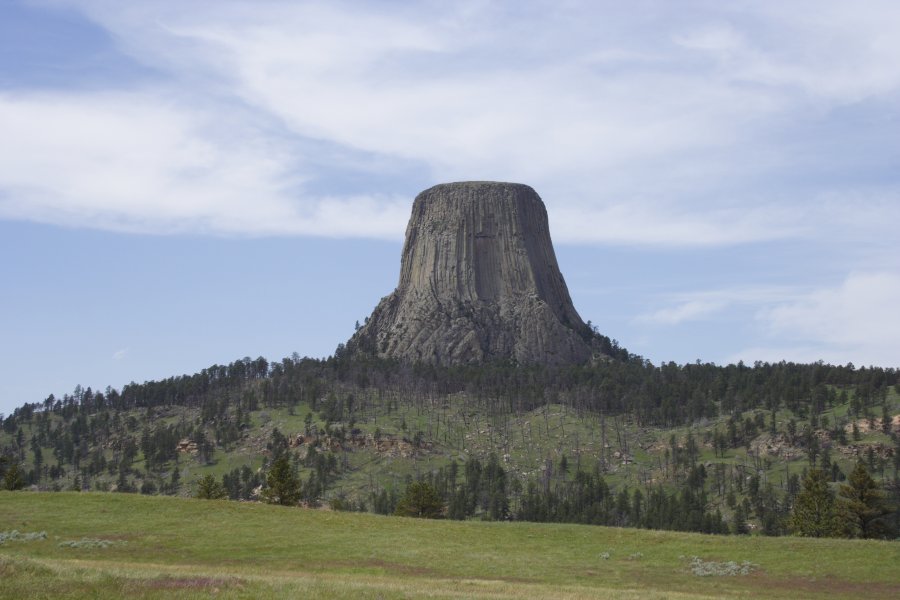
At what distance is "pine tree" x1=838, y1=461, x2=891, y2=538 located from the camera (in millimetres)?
80938

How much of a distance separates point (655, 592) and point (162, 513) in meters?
38.1

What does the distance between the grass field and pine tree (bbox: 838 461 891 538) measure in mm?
23736

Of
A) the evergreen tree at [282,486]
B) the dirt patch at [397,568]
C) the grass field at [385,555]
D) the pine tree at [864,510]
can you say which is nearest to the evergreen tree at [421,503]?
the evergreen tree at [282,486]

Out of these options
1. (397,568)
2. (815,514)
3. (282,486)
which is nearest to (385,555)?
(397,568)

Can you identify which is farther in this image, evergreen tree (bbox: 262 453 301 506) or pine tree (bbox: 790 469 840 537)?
evergreen tree (bbox: 262 453 301 506)

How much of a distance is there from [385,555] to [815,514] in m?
50.5

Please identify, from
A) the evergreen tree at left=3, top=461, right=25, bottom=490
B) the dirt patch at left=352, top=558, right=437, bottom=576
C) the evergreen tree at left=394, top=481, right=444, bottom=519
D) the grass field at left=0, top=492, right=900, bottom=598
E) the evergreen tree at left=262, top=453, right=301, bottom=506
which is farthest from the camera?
the evergreen tree at left=394, top=481, right=444, bottom=519

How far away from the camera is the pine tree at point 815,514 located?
8709 cm

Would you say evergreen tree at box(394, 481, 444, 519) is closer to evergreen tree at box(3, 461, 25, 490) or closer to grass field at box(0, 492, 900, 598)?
grass field at box(0, 492, 900, 598)

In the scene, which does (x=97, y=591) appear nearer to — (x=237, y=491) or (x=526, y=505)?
(x=526, y=505)

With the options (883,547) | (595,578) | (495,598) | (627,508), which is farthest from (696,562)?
(627,508)

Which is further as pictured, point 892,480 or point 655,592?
point 892,480

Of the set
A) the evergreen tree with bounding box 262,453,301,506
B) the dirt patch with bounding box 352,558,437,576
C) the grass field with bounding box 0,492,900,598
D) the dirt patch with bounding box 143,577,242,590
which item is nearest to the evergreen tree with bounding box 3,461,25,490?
the grass field with bounding box 0,492,900,598

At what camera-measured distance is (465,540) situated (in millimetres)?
63094
